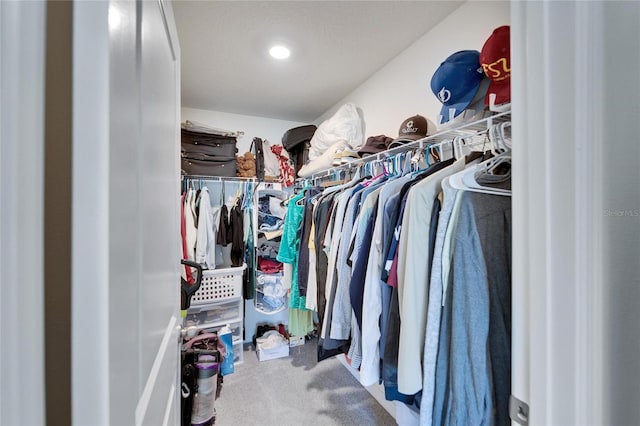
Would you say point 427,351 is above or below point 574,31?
below

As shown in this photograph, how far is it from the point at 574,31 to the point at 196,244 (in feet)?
7.92

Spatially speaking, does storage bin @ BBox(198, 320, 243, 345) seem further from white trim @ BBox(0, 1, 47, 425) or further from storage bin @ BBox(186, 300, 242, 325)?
white trim @ BBox(0, 1, 47, 425)

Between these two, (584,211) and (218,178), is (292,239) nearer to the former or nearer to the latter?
(218,178)

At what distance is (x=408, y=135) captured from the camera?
1.38 meters

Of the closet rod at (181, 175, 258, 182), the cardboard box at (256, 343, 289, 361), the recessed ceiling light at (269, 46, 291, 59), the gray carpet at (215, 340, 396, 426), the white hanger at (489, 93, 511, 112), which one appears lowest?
the gray carpet at (215, 340, 396, 426)

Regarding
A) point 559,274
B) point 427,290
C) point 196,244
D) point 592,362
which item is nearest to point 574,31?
point 559,274

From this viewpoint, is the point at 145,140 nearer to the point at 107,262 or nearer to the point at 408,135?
the point at 107,262

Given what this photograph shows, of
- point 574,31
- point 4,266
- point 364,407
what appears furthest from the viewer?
point 364,407

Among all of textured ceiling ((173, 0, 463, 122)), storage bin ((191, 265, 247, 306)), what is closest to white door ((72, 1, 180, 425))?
textured ceiling ((173, 0, 463, 122))

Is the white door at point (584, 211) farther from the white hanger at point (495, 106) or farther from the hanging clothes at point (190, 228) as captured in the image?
the hanging clothes at point (190, 228)

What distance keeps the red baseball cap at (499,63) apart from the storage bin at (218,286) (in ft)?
7.15

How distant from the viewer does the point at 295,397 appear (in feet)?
6.08

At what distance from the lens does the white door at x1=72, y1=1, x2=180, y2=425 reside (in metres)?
0.28

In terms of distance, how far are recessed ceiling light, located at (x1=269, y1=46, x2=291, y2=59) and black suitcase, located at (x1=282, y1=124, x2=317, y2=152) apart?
974mm
